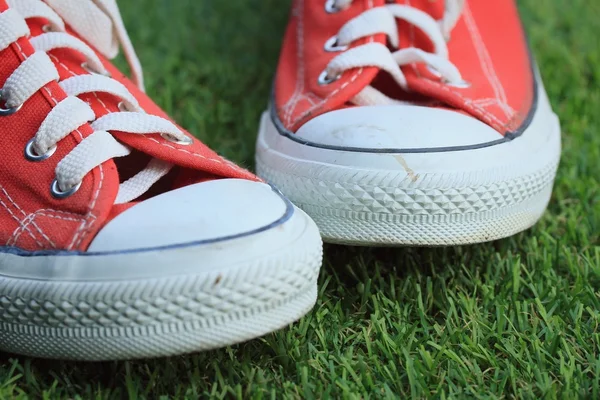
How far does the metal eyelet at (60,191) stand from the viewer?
1330 millimetres

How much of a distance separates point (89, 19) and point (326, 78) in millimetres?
540

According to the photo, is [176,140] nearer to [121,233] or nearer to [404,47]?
[121,233]

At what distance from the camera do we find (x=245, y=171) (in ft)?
4.85

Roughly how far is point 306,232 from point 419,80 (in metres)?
0.58

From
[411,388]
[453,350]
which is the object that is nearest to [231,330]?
[411,388]

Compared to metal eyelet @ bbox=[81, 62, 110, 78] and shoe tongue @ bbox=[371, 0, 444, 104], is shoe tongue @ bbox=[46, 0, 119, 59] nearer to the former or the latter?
metal eyelet @ bbox=[81, 62, 110, 78]

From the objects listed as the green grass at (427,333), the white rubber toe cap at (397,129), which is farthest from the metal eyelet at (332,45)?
the green grass at (427,333)

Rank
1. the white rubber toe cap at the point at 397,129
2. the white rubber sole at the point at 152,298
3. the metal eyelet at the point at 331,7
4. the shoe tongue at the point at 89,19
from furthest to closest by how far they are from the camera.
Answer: the metal eyelet at the point at 331,7, the shoe tongue at the point at 89,19, the white rubber toe cap at the point at 397,129, the white rubber sole at the point at 152,298

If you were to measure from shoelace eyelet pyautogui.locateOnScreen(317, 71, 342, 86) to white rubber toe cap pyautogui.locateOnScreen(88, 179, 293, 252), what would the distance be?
50cm

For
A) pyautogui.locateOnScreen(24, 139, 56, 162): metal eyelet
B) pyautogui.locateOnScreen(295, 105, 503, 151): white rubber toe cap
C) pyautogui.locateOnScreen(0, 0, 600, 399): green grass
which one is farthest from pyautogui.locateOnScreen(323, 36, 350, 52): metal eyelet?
pyautogui.locateOnScreen(24, 139, 56, 162): metal eyelet

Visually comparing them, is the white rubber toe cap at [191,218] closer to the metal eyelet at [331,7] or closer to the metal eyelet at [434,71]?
the metal eyelet at [434,71]

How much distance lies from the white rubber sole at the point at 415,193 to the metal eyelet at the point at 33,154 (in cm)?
51

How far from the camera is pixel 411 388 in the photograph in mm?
1326

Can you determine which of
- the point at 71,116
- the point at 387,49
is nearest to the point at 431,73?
the point at 387,49
